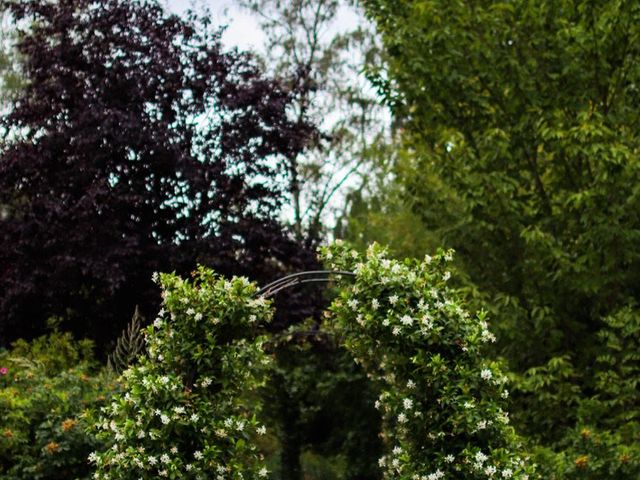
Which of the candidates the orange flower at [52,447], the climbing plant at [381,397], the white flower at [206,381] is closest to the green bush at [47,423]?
the orange flower at [52,447]

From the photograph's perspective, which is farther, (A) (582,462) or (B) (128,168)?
(B) (128,168)

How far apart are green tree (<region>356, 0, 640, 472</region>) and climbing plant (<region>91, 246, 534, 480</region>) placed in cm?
248

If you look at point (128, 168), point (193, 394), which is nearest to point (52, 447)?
point (193, 394)

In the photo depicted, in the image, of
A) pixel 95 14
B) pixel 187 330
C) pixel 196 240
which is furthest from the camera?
pixel 95 14

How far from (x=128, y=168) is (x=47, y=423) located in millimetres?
3199

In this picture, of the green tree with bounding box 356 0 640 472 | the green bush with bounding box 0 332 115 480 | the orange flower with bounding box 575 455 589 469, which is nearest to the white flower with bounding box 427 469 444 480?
the orange flower with bounding box 575 455 589 469

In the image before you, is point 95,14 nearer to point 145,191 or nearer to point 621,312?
point 145,191

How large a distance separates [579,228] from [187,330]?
13.3 feet

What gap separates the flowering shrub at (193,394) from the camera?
14.6 ft

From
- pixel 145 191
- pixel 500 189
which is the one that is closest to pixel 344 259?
pixel 500 189

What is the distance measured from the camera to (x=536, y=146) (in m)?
7.75

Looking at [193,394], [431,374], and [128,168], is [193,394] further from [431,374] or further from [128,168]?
[128,168]

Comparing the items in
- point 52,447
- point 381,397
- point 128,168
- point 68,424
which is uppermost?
point 128,168

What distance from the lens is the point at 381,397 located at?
4.66 meters
